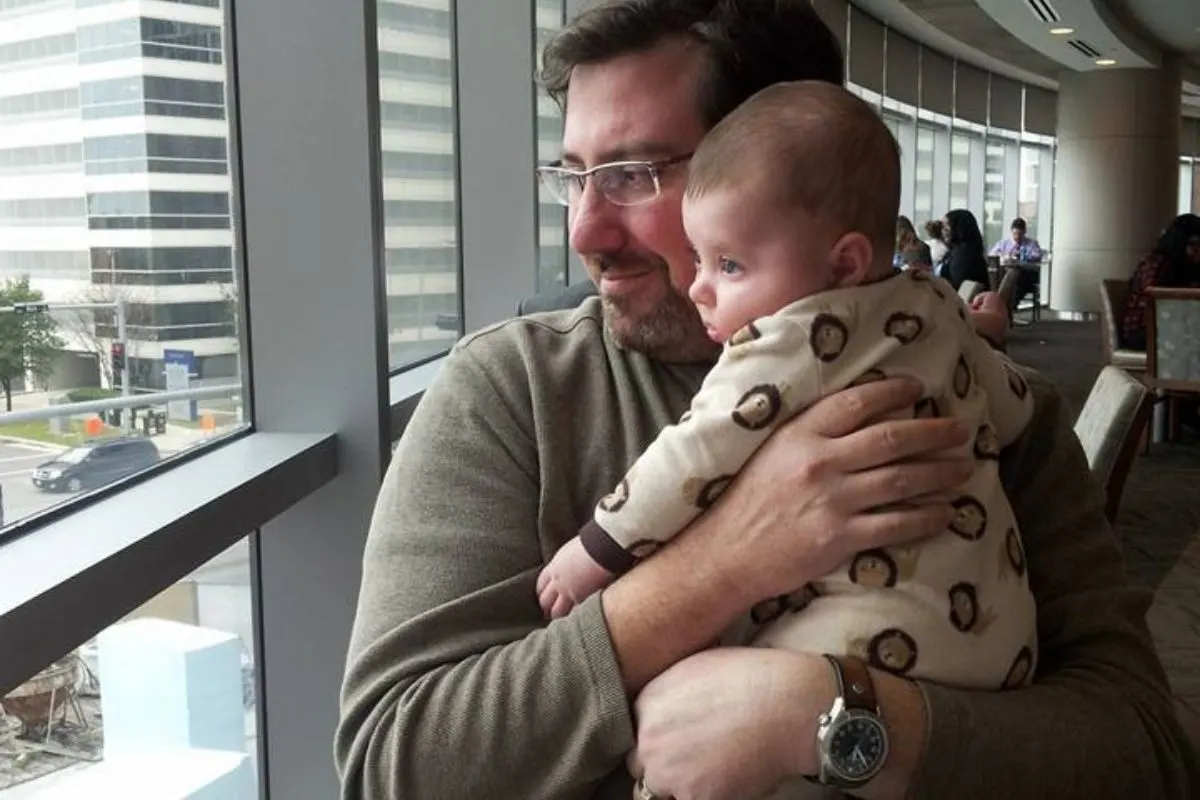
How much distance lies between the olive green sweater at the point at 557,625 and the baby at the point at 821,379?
61 millimetres

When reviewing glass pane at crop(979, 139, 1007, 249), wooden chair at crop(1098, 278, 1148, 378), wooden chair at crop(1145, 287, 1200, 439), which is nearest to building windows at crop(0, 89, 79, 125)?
wooden chair at crop(1145, 287, 1200, 439)

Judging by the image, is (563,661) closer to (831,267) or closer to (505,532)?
(505,532)

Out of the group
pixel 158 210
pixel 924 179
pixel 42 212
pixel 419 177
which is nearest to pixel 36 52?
pixel 42 212

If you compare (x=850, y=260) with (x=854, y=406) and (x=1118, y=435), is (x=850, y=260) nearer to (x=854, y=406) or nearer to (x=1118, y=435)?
(x=854, y=406)

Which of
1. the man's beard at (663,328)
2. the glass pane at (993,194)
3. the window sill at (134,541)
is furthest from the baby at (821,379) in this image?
the glass pane at (993,194)

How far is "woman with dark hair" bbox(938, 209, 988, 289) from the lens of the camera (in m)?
11.2

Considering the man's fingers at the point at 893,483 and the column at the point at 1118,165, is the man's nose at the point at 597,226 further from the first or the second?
the column at the point at 1118,165

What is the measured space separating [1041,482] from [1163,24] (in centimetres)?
1519

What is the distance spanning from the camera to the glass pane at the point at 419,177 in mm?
3396

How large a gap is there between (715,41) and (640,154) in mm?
166

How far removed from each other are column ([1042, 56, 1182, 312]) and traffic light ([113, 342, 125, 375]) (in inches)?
646

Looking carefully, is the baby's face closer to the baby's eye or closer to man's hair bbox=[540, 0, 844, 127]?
the baby's eye

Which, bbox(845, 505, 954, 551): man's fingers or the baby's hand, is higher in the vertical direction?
bbox(845, 505, 954, 551): man's fingers

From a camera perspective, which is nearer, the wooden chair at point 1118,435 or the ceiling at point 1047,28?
the wooden chair at point 1118,435
